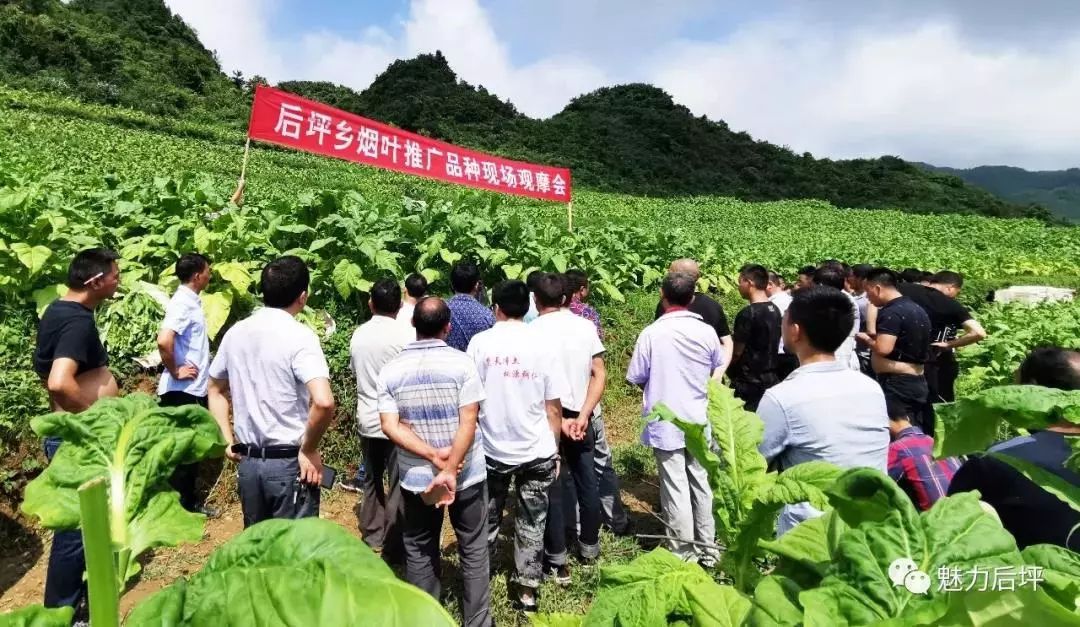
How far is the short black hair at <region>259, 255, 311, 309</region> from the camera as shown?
2.90 m

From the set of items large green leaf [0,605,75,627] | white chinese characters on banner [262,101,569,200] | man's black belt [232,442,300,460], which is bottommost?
man's black belt [232,442,300,460]

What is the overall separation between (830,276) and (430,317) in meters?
3.40

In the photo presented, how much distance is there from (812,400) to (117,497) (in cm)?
193

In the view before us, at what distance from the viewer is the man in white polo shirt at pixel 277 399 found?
2.86 meters

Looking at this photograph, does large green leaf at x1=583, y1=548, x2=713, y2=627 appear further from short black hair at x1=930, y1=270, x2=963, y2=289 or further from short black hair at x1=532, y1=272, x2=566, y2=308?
short black hair at x1=930, y1=270, x2=963, y2=289

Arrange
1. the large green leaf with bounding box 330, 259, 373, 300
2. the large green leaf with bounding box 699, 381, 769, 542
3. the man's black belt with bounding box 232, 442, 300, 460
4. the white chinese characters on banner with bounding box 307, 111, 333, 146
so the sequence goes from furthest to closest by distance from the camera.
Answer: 1. the white chinese characters on banner with bounding box 307, 111, 333, 146
2. the large green leaf with bounding box 330, 259, 373, 300
3. the man's black belt with bounding box 232, 442, 300, 460
4. the large green leaf with bounding box 699, 381, 769, 542

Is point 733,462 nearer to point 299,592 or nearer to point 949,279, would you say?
point 299,592

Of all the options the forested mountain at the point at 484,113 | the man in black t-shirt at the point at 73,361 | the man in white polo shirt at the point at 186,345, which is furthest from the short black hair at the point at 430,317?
the forested mountain at the point at 484,113

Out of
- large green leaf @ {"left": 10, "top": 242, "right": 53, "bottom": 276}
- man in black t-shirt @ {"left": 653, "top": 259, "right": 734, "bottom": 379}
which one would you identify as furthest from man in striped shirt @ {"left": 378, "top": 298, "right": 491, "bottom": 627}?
large green leaf @ {"left": 10, "top": 242, "right": 53, "bottom": 276}

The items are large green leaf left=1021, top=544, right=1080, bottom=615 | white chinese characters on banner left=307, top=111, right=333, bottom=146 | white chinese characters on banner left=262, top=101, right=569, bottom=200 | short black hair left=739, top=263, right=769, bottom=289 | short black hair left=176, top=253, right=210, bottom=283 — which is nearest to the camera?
large green leaf left=1021, top=544, right=1080, bottom=615

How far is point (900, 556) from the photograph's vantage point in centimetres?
65

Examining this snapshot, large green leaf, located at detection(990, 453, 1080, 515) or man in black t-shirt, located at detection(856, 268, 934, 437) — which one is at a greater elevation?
large green leaf, located at detection(990, 453, 1080, 515)

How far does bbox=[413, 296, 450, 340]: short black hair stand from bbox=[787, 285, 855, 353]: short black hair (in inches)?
59.0

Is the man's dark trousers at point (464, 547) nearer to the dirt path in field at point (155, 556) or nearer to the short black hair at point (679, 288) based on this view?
the dirt path in field at point (155, 556)
